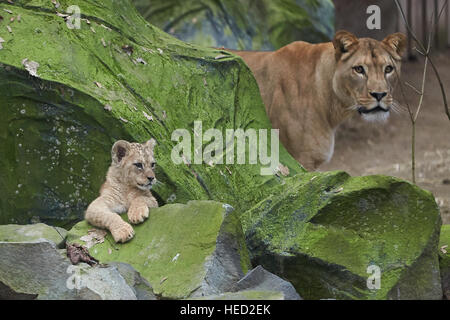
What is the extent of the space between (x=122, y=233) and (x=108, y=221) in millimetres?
161

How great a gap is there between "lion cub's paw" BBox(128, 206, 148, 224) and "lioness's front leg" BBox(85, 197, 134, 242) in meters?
0.05

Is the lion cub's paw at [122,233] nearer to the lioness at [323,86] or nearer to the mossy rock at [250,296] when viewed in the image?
the mossy rock at [250,296]

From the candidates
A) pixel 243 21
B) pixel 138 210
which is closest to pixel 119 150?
pixel 138 210

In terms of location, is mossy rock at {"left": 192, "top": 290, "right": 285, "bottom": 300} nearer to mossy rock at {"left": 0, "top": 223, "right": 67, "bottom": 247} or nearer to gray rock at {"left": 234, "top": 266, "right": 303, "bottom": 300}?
gray rock at {"left": 234, "top": 266, "right": 303, "bottom": 300}

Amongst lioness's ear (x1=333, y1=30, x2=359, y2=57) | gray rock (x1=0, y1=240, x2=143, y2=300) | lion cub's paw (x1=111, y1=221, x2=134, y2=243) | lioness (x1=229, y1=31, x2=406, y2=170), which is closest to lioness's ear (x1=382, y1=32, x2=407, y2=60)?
lioness (x1=229, y1=31, x2=406, y2=170)

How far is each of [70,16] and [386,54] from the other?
132 inches

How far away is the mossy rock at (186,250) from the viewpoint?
4.76 metres

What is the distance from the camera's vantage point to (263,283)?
4734mm

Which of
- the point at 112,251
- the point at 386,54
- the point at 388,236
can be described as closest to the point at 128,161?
the point at 112,251

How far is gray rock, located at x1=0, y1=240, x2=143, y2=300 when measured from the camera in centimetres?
453

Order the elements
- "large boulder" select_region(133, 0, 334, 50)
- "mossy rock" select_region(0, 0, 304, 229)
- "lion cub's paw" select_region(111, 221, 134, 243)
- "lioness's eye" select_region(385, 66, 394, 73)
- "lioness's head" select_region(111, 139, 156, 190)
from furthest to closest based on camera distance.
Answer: "large boulder" select_region(133, 0, 334, 50), "lioness's eye" select_region(385, 66, 394, 73), "mossy rock" select_region(0, 0, 304, 229), "lioness's head" select_region(111, 139, 156, 190), "lion cub's paw" select_region(111, 221, 134, 243)

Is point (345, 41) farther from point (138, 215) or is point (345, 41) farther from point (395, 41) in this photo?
point (138, 215)
